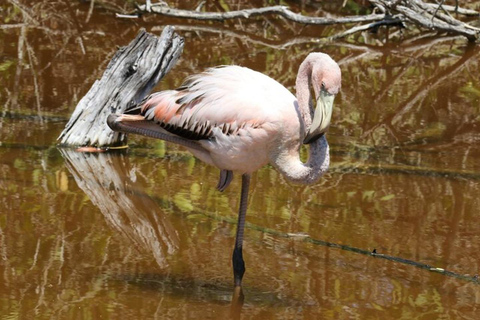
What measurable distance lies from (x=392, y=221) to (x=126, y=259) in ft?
7.00

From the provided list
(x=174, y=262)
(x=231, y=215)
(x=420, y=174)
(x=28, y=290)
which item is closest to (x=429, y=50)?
(x=420, y=174)

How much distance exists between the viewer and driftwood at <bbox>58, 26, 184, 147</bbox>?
802 cm

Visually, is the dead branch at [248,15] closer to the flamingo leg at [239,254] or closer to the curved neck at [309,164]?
the flamingo leg at [239,254]

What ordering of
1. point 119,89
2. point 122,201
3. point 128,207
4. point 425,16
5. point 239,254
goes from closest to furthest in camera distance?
point 239,254
point 128,207
point 122,201
point 119,89
point 425,16

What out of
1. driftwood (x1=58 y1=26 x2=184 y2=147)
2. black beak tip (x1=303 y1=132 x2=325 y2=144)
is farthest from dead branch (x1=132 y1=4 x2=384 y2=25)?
black beak tip (x1=303 y1=132 x2=325 y2=144)

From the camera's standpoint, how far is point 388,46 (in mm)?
13586

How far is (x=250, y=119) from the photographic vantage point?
5105 mm

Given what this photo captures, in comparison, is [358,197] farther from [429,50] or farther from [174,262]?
[429,50]

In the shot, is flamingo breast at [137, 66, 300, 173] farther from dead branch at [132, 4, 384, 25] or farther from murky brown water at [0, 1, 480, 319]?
dead branch at [132, 4, 384, 25]

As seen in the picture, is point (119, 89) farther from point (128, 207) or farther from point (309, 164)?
point (309, 164)

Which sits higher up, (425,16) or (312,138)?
(425,16)

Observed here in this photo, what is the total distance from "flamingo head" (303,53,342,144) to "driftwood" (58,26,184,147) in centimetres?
328

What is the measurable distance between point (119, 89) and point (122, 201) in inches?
61.0

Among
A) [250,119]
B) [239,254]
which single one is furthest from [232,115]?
[239,254]
